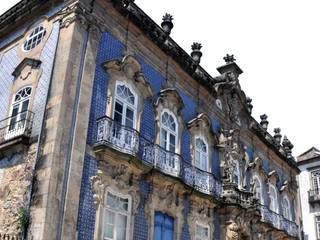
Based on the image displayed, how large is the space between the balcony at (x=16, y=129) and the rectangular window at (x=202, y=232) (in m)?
6.26

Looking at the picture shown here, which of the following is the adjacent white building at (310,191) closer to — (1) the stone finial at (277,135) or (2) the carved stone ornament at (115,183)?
(1) the stone finial at (277,135)

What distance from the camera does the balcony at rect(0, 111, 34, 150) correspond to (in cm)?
1043

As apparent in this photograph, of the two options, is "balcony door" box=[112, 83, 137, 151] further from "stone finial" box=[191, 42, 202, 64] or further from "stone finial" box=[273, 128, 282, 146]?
"stone finial" box=[273, 128, 282, 146]

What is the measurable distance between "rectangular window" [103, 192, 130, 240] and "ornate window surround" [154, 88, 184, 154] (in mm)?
2566

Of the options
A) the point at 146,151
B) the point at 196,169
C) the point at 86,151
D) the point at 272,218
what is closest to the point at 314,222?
the point at 272,218

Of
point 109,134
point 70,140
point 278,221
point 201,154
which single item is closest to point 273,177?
point 278,221

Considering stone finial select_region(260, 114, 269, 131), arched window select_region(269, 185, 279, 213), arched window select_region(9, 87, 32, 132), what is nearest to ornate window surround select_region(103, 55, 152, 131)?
arched window select_region(9, 87, 32, 132)

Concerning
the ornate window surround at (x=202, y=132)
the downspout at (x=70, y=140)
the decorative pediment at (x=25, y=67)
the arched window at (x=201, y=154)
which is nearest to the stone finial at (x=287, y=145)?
the ornate window surround at (x=202, y=132)

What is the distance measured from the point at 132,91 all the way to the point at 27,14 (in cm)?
379

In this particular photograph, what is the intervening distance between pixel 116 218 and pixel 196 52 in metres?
7.92

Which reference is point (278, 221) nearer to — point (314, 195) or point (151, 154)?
point (314, 195)

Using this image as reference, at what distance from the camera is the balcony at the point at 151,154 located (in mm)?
11047

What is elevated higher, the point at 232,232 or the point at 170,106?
the point at 170,106

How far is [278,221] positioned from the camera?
19281mm
